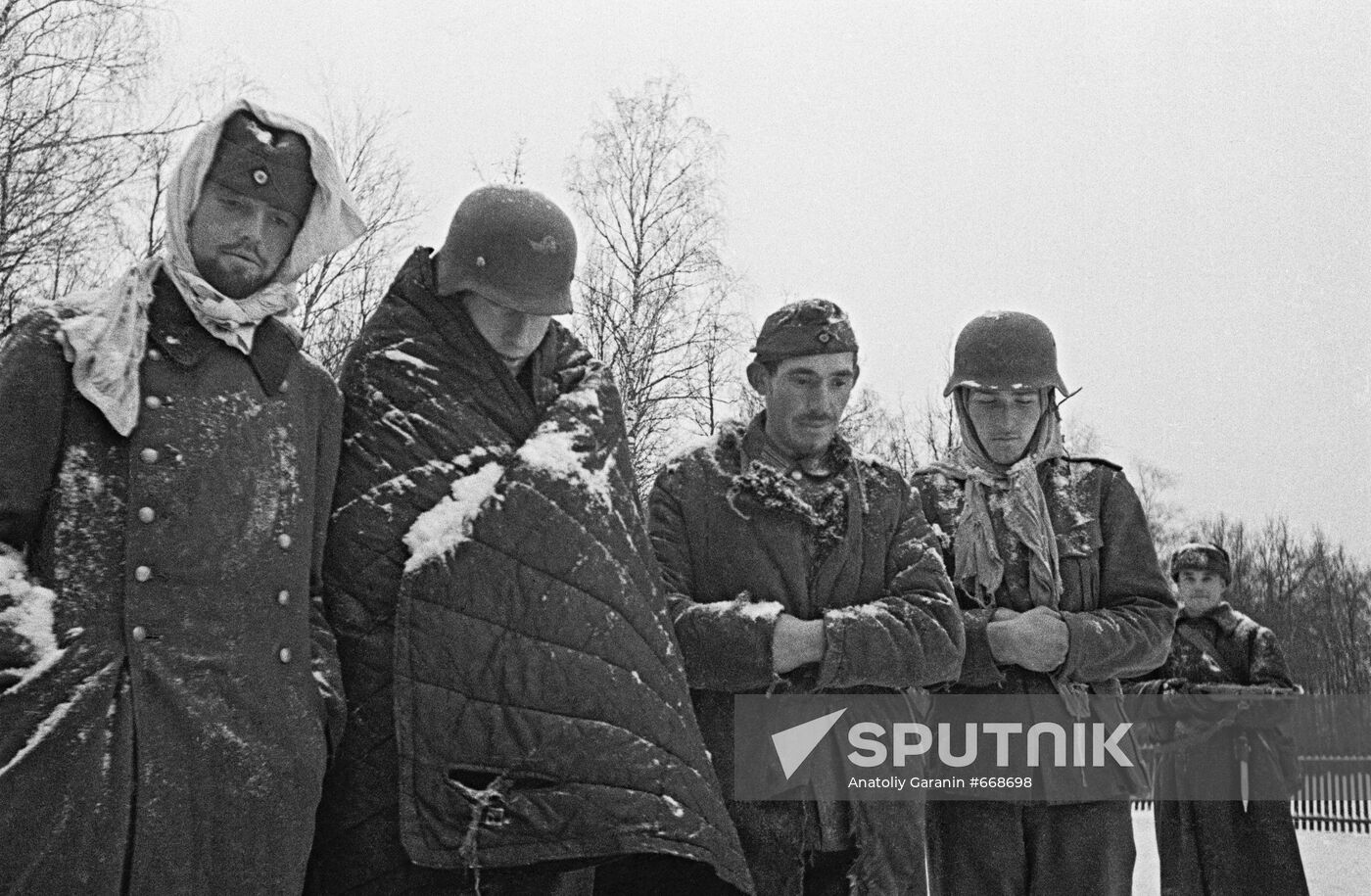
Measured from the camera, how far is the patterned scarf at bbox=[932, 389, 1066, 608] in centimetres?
385

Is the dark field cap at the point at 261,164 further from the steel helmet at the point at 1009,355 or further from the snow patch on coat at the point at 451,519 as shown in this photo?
the steel helmet at the point at 1009,355

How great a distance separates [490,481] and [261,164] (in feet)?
2.47

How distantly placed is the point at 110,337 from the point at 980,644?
2.43 m

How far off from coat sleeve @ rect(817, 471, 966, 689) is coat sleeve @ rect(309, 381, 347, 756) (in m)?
1.28

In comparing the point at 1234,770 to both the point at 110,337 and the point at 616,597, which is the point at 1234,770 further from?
the point at 110,337

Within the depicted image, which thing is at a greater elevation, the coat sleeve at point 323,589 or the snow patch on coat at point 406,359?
the snow patch on coat at point 406,359

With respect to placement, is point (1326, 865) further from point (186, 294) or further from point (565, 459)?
point (186, 294)

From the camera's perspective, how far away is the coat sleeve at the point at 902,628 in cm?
323

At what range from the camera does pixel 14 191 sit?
38.2ft

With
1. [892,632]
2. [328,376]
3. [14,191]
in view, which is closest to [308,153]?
[328,376]

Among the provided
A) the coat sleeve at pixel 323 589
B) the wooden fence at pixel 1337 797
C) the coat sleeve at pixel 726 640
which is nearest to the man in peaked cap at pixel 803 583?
the coat sleeve at pixel 726 640

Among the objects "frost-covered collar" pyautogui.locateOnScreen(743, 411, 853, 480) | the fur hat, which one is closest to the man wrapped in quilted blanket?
"frost-covered collar" pyautogui.locateOnScreen(743, 411, 853, 480)

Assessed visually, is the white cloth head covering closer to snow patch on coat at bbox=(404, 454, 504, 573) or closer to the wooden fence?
snow patch on coat at bbox=(404, 454, 504, 573)

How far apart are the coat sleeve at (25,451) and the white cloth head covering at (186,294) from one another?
4cm
